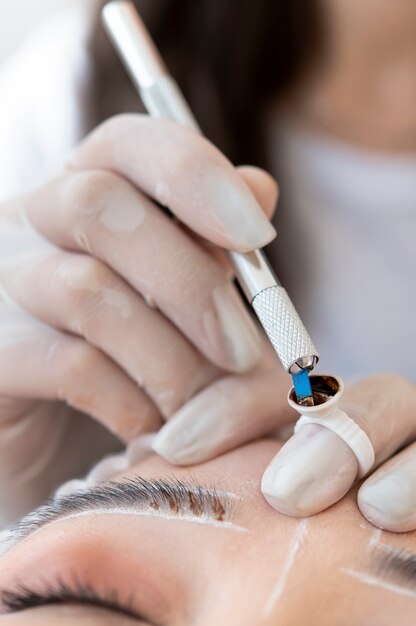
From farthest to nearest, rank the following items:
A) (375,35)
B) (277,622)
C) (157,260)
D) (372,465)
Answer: (375,35)
(157,260)
(372,465)
(277,622)

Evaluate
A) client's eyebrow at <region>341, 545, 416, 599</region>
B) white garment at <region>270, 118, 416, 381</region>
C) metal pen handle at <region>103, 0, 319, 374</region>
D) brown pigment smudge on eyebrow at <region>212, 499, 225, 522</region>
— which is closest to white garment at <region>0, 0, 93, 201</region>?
white garment at <region>270, 118, 416, 381</region>

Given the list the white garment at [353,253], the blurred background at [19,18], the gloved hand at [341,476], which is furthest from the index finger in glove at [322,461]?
the blurred background at [19,18]

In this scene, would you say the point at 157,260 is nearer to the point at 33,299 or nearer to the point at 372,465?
the point at 33,299

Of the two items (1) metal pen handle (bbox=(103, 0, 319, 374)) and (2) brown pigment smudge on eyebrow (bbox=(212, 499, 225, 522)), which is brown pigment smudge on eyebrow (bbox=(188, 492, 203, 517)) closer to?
(2) brown pigment smudge on eyebrow (bbox=(212, 499, 225, 522))

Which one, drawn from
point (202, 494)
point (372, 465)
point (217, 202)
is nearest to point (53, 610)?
point (202, 494)

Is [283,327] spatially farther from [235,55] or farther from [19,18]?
[19,18]
